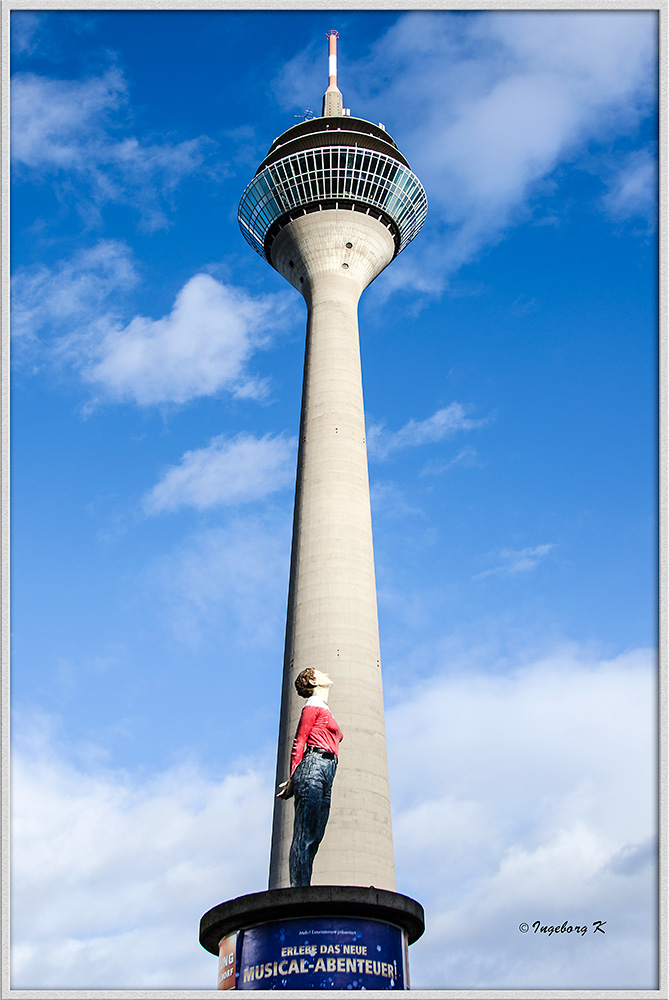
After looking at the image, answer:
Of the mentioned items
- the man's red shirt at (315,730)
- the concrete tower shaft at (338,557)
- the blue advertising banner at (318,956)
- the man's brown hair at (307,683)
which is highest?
the concrete tower shaft at (338,557)

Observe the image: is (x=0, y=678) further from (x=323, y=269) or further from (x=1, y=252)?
(x=323, y=269)

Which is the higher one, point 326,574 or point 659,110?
point 659,110

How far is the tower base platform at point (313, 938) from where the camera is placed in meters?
22.7

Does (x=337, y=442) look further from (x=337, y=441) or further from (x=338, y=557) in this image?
(x=338, y=557)

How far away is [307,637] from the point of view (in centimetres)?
4853

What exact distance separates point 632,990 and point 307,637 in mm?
29821

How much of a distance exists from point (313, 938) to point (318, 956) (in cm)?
45

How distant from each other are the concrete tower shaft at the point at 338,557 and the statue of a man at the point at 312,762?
20.8 meters

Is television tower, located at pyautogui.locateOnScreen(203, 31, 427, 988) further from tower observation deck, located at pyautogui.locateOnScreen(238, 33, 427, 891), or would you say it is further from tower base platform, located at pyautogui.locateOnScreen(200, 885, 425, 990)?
tower base platform, located at pyautogui.locateOnScreen(200, 885, 425, 990)

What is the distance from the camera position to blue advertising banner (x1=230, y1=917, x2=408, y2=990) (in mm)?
22547

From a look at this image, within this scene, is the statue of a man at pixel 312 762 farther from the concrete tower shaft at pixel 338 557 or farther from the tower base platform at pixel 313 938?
the concrete tower shaft at pixel 338 557

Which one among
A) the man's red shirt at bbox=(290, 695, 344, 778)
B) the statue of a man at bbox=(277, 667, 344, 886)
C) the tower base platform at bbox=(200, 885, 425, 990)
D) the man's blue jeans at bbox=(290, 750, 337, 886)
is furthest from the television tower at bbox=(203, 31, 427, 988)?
the man's red shirt at bbox=(290, 695, 344, 778)

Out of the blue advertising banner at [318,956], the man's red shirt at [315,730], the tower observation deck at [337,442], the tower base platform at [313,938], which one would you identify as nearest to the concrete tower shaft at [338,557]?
the tower observation deck at [337,442]

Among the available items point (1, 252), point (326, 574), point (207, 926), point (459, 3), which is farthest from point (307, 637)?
point (459, 3)
